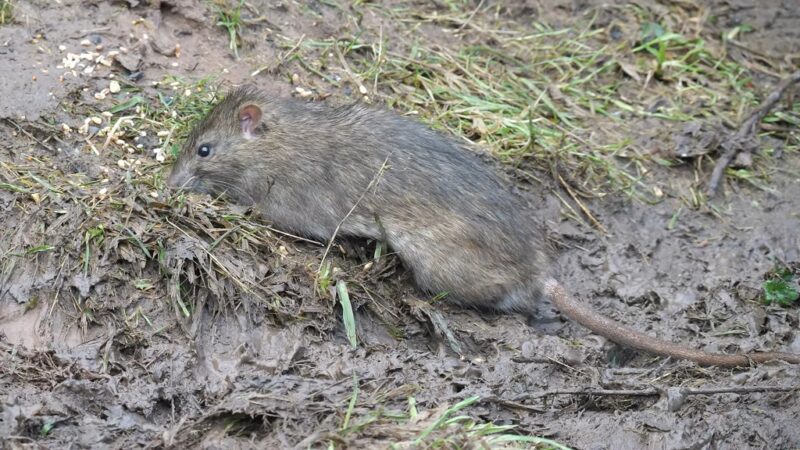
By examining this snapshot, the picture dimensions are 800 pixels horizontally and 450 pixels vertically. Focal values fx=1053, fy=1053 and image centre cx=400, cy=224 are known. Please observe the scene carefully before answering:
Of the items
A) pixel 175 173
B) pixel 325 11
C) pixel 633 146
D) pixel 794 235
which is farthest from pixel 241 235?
pixel 794 235

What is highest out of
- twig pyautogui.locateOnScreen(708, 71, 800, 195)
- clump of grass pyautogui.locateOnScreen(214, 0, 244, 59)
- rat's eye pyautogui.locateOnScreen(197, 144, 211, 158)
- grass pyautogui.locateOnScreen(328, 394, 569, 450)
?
clump of grass pyautogui.locateOnScreen(214, 0, 244, 59)

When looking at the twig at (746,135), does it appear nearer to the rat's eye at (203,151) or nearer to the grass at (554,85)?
the grass at (554,85)

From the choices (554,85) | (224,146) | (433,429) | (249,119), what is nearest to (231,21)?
(249,119)

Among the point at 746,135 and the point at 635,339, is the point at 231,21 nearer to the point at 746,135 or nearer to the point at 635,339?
the point at 635,339

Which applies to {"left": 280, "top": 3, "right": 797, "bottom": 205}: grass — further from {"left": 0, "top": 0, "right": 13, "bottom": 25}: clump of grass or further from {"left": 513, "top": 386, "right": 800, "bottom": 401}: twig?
{"left": 513, "top": 386, "right": 800, "bottom": 401}: twig

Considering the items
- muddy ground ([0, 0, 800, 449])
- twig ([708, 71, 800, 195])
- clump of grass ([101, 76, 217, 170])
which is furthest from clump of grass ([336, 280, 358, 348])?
twig ([708, 71, 800, 195])

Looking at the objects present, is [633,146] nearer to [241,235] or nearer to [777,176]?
[777,176]

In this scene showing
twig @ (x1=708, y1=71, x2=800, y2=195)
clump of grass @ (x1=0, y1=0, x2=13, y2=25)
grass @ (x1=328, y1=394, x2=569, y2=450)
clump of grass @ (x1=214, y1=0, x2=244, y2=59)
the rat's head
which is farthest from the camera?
twig @ (x1=708, y1=71, x2=800, y2=195)
